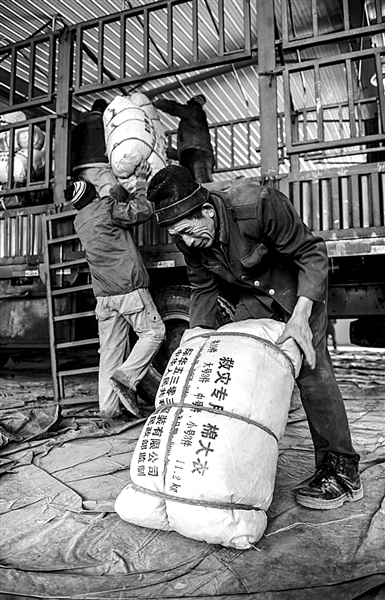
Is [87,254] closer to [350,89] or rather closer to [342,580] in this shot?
[350,89]

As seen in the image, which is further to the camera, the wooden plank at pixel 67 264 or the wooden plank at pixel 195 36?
the wooden plank at pixel 67 264

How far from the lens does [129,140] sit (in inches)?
138

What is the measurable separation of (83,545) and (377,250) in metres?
2.55

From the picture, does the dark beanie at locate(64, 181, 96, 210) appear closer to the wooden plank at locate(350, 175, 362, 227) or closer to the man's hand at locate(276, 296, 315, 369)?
the wooden plank at locate(350, 175, 362, 227)

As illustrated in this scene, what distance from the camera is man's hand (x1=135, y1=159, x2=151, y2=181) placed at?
3549mm

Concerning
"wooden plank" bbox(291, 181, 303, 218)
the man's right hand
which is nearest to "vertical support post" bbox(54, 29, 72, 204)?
the man's right hand

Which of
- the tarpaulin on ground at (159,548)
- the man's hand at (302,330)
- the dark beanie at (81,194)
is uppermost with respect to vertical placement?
the dark beanie at (81,194)

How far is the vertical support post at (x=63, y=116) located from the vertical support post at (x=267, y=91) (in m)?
1.84

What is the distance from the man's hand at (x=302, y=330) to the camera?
178 centimetres

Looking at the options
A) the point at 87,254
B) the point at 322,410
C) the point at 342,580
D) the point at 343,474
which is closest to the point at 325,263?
the point at 322,410

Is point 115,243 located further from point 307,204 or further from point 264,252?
point 264,252

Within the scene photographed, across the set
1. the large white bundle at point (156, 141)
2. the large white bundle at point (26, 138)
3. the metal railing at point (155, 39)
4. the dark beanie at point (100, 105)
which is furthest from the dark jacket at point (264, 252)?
the large white bundle at point (26, 138)

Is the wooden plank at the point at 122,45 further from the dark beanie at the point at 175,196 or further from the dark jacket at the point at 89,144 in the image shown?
the dark beanie at the point at 175,196

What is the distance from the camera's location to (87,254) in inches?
142
